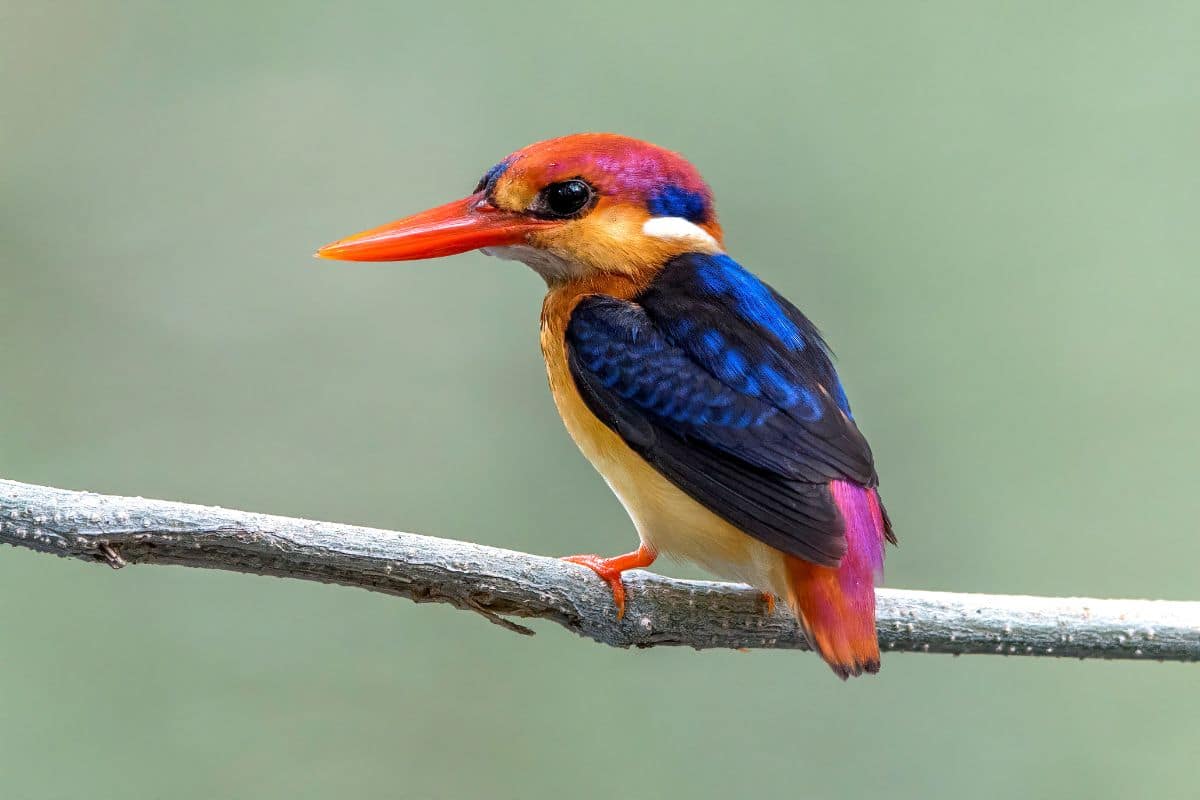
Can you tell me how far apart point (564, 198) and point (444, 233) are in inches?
7.2

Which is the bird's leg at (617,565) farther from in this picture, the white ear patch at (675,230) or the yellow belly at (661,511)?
the white ear patch at (675,230)

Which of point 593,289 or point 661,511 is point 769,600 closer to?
point 661,511

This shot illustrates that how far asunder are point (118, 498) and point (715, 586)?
31.0 inches

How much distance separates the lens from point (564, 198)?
168 centimetres

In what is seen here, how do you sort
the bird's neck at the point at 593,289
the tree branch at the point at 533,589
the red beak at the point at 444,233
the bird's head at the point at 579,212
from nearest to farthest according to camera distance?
the tree branch at the point at 533,589 → the red beak at the point at 444,233 → the bird's head at the point at 579,212 → the bird's neck at the point at 593,289

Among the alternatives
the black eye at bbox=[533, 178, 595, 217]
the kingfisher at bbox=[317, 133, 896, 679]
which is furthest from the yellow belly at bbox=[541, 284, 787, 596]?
the black eye at bbox=[533, 178, 595, 217]

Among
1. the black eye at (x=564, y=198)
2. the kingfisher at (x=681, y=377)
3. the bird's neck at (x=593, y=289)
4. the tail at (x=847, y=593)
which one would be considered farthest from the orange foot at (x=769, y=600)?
the black eye at (x=564, y=198)

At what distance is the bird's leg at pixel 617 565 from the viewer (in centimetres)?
159

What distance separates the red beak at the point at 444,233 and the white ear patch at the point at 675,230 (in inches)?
6.1

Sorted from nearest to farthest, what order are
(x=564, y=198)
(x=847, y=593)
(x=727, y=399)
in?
(x=847, y=593) → (x=727, y=399) → (x=564, y=198)

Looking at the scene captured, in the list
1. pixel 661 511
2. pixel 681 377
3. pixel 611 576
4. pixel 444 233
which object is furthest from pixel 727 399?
pixel 444 233

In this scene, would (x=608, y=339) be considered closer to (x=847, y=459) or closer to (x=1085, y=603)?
(x=847, y=459)

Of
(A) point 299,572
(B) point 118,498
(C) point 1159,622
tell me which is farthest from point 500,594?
(C) point 1159,622

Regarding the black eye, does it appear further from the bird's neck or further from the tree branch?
the tree branch
